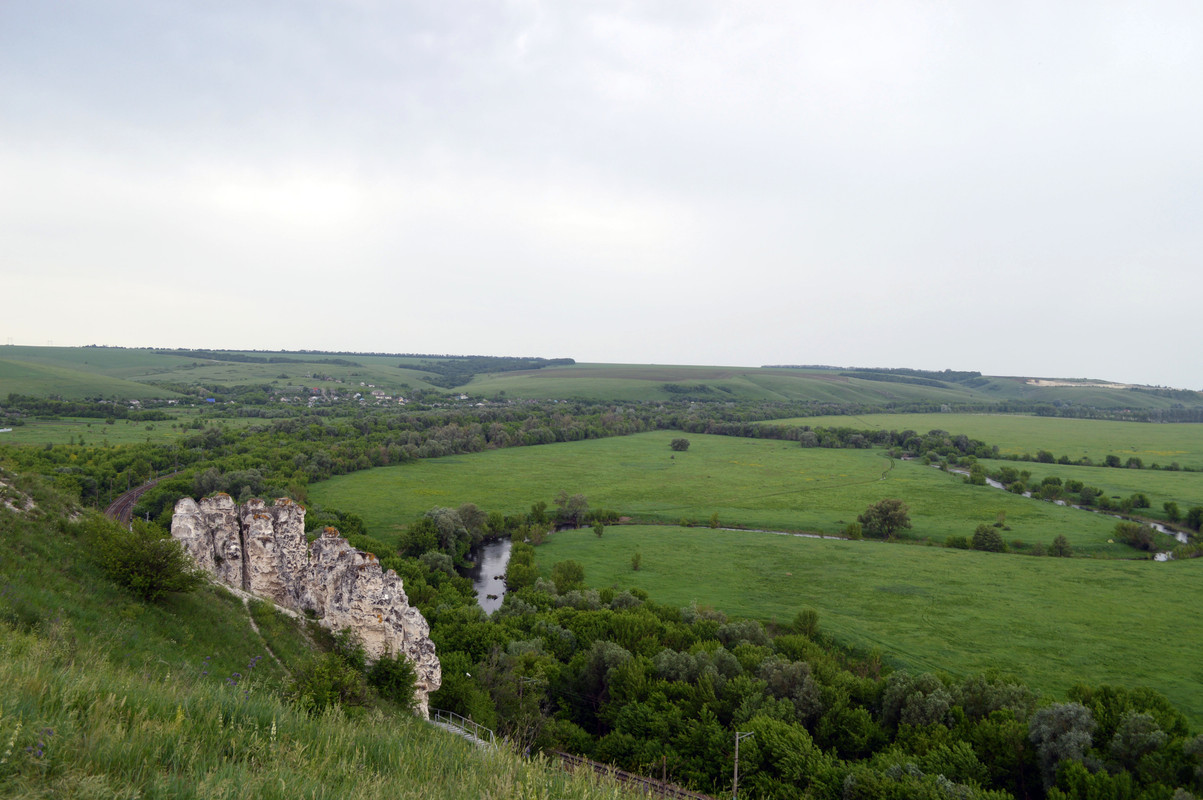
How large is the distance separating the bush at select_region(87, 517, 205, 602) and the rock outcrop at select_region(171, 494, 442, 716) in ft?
22.8

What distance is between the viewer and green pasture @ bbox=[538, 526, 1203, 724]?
39.2 m

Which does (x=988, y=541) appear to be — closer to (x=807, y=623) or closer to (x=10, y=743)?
(x=807, y=623)

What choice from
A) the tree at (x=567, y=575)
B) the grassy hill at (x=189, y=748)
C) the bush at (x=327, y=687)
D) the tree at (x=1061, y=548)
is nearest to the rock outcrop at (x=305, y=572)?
the bush at (x=327, y=687)

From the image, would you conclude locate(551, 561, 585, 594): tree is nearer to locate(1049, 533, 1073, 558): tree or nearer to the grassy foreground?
the grassy foreground

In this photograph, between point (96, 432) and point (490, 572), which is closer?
point (490, 572)

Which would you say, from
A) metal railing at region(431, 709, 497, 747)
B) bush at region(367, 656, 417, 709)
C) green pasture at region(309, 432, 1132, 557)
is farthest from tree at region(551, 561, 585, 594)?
bush at region(367, 656, 417, 709)

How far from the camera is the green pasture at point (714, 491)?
7344 cm

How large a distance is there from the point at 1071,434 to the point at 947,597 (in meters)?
146

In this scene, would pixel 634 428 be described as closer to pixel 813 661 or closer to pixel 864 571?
pixel 864 571

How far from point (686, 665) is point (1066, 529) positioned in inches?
2608

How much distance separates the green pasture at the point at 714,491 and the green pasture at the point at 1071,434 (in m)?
45.9

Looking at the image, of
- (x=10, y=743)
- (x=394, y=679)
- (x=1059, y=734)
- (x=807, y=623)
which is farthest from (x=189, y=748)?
(x=807, y=623)

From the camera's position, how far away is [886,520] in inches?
2803

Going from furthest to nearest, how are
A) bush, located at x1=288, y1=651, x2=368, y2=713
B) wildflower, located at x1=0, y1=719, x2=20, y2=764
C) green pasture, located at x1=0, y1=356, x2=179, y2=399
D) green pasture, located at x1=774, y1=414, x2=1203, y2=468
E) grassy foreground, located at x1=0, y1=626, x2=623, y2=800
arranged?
green pasture, located at x1=0, y1=356, x2=179, y2=399
green pasture, located at x1=774, y1=414, x2=1203, y2=468
bush, located at x1=288, y1=651, x2=368, y2=713
grassy foreground, located at x1=0, y1=626, x2=623, y2=800
wildflower, located at x1=0, y1=719, x2=20, y2=764
